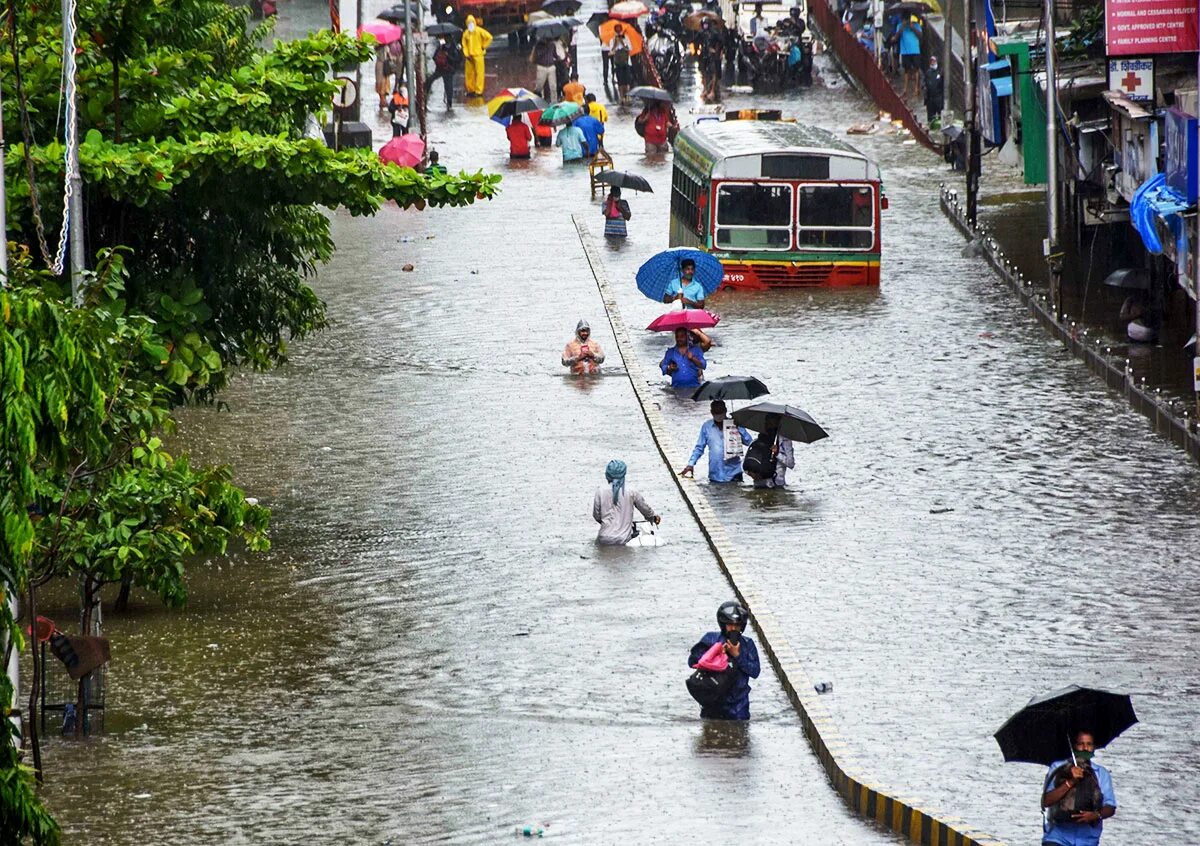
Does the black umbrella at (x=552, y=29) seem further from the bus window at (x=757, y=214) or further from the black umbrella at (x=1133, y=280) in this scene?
the black umbrella at (x=1133, y=280)

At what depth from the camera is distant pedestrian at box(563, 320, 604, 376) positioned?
83.9 feet

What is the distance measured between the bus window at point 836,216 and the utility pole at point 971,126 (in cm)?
332

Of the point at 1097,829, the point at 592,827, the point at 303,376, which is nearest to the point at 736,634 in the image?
the point at 592,827

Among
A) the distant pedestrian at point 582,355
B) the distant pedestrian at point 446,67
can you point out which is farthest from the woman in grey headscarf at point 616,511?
the distant pedestrian at point 446,67

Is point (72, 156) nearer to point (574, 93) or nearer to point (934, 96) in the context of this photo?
point (934, 96)

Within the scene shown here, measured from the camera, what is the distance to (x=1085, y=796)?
35.3 feet

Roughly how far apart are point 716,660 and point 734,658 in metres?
0.12

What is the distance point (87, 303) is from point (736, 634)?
4.33m

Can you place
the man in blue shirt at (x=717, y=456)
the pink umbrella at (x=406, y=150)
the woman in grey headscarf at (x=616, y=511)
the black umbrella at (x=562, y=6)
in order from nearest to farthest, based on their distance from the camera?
1. the woman in grey headscarf at (x=616, y=511)
2. the man in blue shirt at (x=717, y=456)
3. the pink umbrella at (x=406, y=150)
4. the black umbrella at (x=562, y=6)

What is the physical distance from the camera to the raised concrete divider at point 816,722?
11625 millimetres

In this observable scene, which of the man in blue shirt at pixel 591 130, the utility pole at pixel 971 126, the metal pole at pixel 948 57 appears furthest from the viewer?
the metal pole at pixel 948 57

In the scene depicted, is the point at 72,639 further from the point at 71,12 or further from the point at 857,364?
the point at 857,364

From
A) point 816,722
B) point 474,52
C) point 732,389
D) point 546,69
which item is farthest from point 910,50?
point 816,722

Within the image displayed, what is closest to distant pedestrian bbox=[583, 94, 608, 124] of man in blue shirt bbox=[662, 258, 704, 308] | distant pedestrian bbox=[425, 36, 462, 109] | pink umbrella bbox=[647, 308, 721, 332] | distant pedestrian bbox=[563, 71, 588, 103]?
distant pedestrian bbox=[563, 71, 588, 103]
